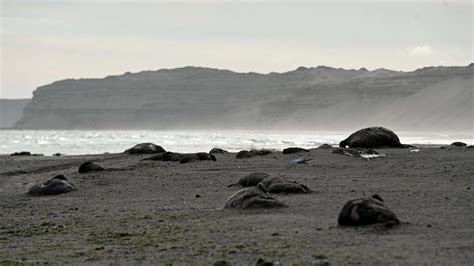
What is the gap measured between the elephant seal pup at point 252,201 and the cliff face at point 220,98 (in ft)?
433

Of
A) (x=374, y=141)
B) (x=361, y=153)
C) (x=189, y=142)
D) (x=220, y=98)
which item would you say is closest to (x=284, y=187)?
(x=361, y=153)

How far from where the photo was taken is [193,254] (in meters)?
7.85

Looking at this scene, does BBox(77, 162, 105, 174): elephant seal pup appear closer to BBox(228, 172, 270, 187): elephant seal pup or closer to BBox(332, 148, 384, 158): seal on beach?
BBox(228, 172, 270, 187): elephant seal pup

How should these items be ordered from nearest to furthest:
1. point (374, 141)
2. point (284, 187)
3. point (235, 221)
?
point (235, 221)
point (284, 187)
point (374, 141)

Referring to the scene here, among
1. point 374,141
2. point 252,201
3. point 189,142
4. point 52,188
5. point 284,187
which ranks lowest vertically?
point 52,188

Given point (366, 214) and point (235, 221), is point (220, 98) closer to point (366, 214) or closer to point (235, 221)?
point (235, 221)

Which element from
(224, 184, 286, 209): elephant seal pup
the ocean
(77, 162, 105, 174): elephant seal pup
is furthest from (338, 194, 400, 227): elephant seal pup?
the ocean

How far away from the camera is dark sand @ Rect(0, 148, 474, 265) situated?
298 inches

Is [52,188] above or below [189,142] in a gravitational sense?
below

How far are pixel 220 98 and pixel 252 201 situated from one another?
174 meters

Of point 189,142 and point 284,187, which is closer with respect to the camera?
point 284,187

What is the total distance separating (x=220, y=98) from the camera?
185 m

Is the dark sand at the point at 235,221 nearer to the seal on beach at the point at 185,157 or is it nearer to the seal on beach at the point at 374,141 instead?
the seal on beach at the point at 185,157

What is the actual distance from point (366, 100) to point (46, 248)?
463 feet
